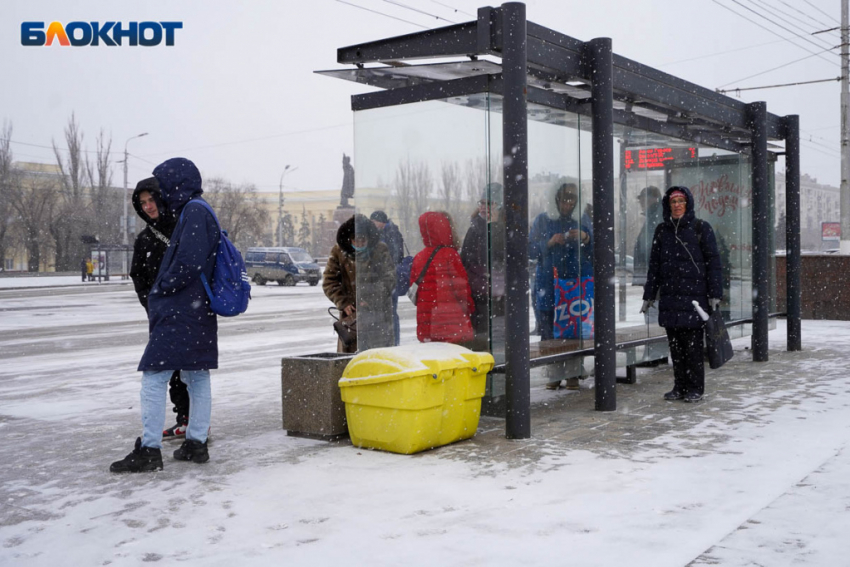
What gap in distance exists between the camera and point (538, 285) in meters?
7.86

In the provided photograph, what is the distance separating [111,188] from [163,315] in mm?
64221

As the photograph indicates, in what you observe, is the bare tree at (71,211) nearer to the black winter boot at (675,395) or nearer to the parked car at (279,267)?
the parked car at (279,267)

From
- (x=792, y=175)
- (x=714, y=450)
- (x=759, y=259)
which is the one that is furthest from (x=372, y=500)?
(x=792, y=175)

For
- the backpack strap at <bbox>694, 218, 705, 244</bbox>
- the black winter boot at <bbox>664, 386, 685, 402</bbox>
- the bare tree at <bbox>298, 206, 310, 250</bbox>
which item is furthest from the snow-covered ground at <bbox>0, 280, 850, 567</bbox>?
the bare tree at <bbox>298, 206, 310, 250</bbox>

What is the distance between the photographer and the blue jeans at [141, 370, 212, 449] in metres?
5.36

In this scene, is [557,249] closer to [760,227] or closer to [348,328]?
[348,328]

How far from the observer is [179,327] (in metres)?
5.37

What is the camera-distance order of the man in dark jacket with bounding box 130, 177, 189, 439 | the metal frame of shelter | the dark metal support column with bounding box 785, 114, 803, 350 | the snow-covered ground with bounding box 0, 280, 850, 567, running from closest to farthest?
the snow-covered ground with bounding box 0, 280, 850, 567 < the man in dark jacket with bounding box 130, 177, 189, 439 < the metal frame of shelter < the dark metal support column with bounding box 785, 114, 803, 350

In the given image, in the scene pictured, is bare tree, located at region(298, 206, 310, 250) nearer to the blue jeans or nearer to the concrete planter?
the concrete planter

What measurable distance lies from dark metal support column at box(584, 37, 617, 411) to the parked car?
30.4 meters

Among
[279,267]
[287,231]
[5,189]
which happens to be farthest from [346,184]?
[287,231]

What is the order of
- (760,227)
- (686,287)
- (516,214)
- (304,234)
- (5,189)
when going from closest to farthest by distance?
(516,214) < (686,287) < (760,227) < (5,189) < (304,234)

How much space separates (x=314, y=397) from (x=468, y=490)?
5.87ft

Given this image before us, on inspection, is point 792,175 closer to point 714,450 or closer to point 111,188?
point 714,450
